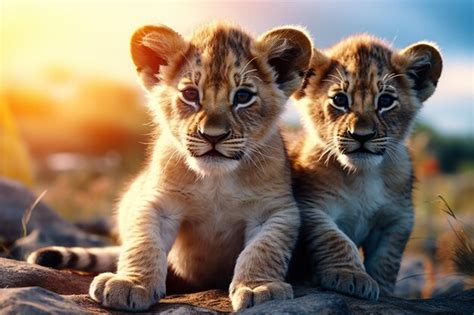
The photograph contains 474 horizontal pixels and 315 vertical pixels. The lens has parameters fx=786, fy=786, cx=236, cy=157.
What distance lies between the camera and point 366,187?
18.0 ft

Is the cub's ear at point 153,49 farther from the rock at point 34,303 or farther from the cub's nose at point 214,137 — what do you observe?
the rock at point 34,303

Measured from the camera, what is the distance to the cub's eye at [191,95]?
15.2 ft

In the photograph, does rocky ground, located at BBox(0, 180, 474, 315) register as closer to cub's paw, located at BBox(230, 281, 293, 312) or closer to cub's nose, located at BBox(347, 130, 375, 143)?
cub's paw, located at BBox(230, 281, 293, 312)

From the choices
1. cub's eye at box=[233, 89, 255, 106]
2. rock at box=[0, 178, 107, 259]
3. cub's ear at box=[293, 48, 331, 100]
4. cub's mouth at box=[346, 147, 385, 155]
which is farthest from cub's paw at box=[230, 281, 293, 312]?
rock at box=[0, 178, 107, 259]

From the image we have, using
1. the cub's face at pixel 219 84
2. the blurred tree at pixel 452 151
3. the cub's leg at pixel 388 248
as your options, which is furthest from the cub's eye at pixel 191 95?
the blurred tree at pixel 452 151

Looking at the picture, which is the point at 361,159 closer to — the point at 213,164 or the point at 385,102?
the point at 385,102

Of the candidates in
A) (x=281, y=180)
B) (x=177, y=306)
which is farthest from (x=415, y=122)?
(x=177, y=306)

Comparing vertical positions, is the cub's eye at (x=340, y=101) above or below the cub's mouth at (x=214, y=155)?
above

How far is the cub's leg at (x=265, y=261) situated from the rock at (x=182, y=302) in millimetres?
126

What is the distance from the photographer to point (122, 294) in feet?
13.7

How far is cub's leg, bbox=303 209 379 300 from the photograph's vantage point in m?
4.64

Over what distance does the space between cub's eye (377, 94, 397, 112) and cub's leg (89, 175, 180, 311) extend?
1.53m

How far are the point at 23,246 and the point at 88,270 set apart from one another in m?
0.82

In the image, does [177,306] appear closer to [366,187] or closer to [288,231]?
[288,231]
